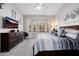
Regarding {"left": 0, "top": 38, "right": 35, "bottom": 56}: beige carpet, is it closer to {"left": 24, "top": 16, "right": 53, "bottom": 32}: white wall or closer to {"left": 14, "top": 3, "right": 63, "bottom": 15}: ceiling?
{"left": 14, "top": 3, "right": 63, "bottom": 15}: ceiling

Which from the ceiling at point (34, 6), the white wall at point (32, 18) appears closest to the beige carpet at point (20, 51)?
the ceiling at point (34, 6)

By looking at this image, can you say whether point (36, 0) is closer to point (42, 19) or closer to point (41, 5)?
point (41, 5)

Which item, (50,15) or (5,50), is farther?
(50,15)

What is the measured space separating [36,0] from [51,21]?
6821 mm

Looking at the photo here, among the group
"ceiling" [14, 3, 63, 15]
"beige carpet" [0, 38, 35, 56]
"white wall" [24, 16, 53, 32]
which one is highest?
"ceiling" [14, 3, 63, 15]

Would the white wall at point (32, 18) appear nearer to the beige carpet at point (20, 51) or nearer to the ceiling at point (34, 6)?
the ceiling at point (34, 6)

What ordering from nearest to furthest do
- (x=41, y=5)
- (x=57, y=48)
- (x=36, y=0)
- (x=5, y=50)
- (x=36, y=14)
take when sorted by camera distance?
(x=36, y=0)
(x=57, y=48)
(x=5, y=50)
(x=41, y=5)
(x=36, y=14)

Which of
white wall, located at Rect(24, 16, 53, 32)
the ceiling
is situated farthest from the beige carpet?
white wall, located at Rect(24, 16, 53, 32)

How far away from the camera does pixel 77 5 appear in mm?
4348

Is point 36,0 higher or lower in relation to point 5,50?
higher

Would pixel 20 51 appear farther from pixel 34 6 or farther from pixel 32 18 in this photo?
pixel 32 18

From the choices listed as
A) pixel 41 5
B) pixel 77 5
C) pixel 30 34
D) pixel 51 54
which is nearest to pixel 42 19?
pixel 30 34

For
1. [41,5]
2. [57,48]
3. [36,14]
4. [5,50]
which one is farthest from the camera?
[36,14]

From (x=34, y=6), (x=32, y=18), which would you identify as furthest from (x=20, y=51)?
(x=32, y=18)
